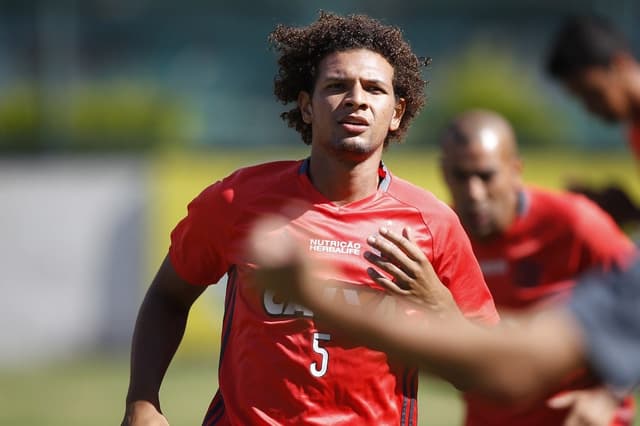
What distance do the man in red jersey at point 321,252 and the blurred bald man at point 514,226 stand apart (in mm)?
1747

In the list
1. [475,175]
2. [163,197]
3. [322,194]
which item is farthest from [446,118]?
[322,194]

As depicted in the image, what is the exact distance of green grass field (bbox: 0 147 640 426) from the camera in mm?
10875

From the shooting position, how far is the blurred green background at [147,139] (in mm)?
13719

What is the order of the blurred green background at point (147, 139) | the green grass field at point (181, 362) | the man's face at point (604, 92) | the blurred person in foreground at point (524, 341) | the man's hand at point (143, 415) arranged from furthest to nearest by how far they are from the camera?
the blurred green background at point (147, 139) → the green grass field at point (181, 362) → the man's face at point (604, 92) → the man's hand at point (143, 415) → the blurred person in foreground at point (524, 341)

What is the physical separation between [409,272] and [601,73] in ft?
10.1

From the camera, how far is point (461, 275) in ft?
14.2

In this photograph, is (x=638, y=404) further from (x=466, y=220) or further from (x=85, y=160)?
(x=85, y=160)

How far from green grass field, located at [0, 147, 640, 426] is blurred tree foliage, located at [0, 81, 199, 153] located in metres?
2.86

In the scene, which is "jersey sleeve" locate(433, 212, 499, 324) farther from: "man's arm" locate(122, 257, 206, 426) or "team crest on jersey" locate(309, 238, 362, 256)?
"man's arm" locate(122, 257, 206, 426)

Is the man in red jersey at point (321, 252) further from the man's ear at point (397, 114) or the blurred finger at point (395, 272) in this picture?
the blurred finger at point (395, 272)

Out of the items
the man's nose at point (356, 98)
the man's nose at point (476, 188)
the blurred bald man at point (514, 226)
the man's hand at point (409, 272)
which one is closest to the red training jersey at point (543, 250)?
the blurred bald man at point (514, 226)

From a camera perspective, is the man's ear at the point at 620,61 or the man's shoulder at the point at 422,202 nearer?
the man's shoulder at the point at 422,202

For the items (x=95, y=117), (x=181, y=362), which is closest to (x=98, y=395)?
(x=181, y=362)

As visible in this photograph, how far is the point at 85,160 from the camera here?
14750 mm
